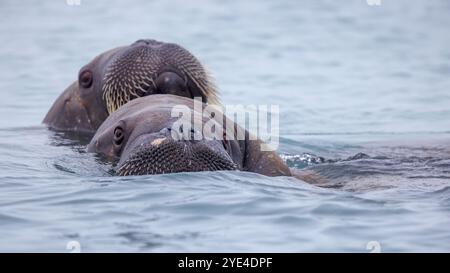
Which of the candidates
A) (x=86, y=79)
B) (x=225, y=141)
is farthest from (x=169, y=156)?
(x=86, y=79)

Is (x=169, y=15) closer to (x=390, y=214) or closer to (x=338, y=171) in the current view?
(x=338, y=171)

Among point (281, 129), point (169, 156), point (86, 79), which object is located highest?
point (86, 79)

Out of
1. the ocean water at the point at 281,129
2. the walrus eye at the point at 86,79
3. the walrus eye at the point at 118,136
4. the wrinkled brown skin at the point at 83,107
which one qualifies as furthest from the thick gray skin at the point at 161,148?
the walrus eye at the point at 86,79

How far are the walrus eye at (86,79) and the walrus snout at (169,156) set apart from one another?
11.0 ft

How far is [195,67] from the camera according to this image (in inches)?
433

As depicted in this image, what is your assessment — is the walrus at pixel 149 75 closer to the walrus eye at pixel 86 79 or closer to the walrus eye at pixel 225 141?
the walrus eye at pixel 86 79

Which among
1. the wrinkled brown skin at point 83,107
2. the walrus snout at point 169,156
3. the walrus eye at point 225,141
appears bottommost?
the walrus snout at point 169,156

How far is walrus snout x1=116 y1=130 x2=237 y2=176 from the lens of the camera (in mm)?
8273

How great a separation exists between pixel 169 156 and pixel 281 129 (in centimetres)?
787

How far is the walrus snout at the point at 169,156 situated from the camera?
827 cm

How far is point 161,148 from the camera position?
325 inches

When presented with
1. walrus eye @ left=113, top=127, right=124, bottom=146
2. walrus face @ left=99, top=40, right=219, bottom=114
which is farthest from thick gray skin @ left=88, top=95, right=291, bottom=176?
walrus face @ left=99, top=40, right=219, bottom=114

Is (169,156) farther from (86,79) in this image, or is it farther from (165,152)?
(86,79)

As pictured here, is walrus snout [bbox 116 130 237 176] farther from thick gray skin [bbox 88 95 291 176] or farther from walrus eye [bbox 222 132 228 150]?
walrus eye [bbox 222 132 228 150]
